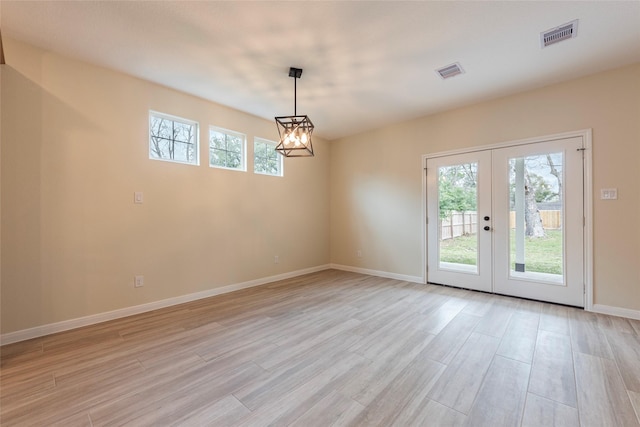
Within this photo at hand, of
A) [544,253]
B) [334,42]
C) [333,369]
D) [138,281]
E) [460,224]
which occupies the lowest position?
[333,369]

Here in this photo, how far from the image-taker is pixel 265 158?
482 cm

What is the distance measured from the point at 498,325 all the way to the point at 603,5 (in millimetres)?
3050

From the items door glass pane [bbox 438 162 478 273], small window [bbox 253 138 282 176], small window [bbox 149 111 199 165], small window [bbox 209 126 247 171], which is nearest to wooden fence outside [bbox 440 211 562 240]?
door glass pane [bbox 438 162 478 273]

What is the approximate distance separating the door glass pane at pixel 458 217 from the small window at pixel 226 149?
135 inches

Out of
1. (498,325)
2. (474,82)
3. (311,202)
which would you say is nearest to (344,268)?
(311,202)

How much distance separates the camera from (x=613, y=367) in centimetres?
206

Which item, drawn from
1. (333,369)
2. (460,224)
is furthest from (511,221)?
(333,369)

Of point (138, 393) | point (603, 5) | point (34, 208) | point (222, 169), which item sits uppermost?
point (603, 5)

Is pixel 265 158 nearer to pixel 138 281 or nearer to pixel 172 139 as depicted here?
pixel 172 139

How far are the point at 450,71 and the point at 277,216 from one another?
3.46 m

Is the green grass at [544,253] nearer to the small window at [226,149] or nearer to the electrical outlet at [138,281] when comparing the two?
the small window at [226,149]

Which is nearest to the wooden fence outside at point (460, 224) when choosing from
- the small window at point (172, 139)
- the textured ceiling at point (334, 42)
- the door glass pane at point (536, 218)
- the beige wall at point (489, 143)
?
the door glass pane at point (536, 218)

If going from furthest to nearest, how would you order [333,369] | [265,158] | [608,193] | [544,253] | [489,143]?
[265,158] → [489,143] → [544,253] → [608,193] → [333,369]

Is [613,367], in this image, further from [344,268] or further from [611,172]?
[344,268]
